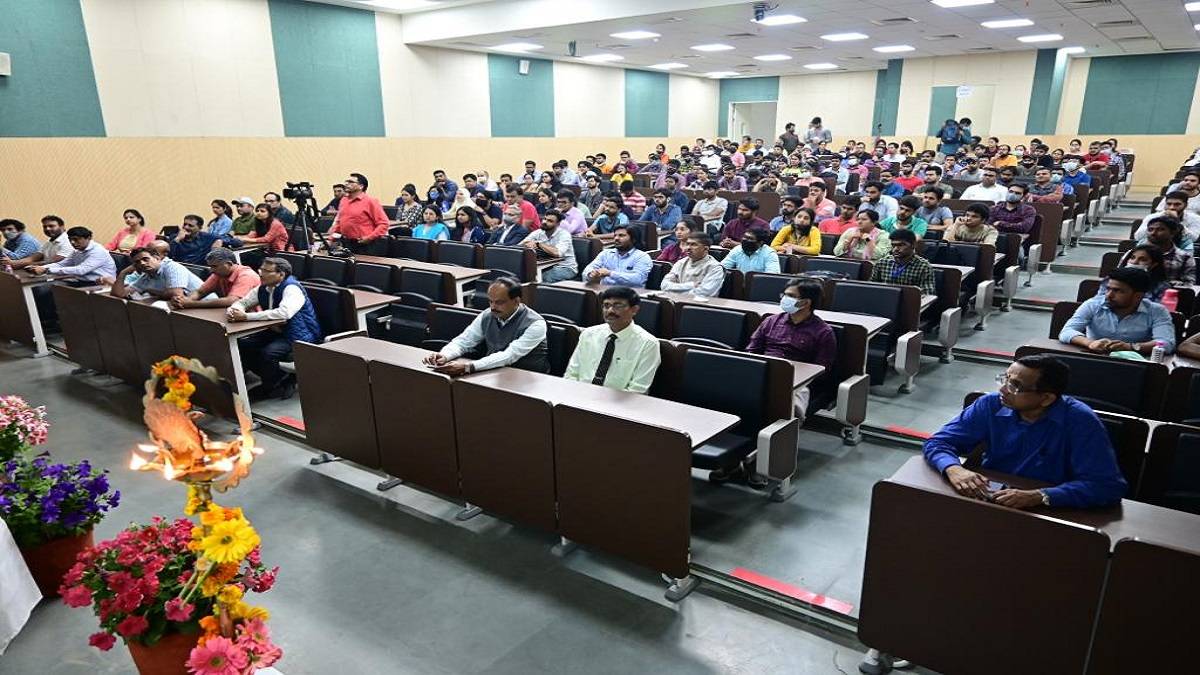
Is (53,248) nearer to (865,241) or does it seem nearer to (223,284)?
(223,284)

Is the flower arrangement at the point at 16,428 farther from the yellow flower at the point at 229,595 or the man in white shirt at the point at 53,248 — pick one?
the man in white shirt at the point at 53,248

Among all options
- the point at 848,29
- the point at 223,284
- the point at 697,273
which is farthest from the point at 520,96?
the point at 697,273

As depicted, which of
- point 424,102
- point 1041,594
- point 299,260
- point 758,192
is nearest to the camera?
point 1041,594

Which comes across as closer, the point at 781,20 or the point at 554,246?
the point at 554,246

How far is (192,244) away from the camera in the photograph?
8.80m

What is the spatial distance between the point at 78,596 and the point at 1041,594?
2.82 meters

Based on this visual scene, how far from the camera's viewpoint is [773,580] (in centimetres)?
A: 323

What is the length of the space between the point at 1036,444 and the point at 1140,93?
20030 mm

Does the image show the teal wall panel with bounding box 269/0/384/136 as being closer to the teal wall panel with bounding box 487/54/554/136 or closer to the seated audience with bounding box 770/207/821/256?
the teal wall panel with bounding box 487/54/554/136

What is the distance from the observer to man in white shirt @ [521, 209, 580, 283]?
746 cm

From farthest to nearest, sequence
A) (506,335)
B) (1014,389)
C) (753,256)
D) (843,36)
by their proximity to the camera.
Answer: (843,36), (753,256), (506,335), (1014,389)

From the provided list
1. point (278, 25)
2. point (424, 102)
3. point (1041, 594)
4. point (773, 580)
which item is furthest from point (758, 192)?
point (1041, 594)

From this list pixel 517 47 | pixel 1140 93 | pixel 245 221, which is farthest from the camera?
pixel 1140 93

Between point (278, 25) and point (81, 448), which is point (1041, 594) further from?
point (278, 25)
